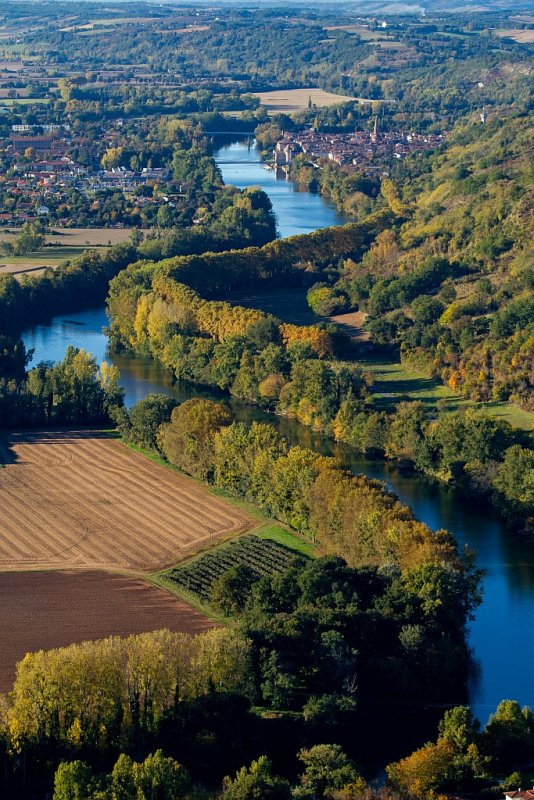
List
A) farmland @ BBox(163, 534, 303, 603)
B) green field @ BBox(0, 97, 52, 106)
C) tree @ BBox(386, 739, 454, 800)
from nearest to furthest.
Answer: tree @ BBox(386, 739, 454, 800) < farmland @ BBox(163, 534, 303, 603) < green field @ BBox(0, 97, 52, 106)

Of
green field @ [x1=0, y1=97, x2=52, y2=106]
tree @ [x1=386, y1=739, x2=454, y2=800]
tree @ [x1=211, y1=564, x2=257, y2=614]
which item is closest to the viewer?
tree @ [x1=386, y1=739, x2=454, y2=800]

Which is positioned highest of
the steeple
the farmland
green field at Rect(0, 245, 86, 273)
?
the steeple

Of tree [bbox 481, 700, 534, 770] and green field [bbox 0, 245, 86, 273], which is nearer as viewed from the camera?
tree [bbox 481, 700, 534, 770]

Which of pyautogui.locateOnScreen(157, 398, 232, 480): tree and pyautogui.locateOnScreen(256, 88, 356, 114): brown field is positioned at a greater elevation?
pyautogui.locateOnScreen(256, 88, 356, 114): brown field

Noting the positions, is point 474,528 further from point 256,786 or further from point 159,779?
point 159,779

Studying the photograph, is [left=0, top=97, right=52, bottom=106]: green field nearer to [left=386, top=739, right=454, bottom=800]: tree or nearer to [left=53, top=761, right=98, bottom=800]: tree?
[left=386, top=739, right=454, bottom=800]: tree

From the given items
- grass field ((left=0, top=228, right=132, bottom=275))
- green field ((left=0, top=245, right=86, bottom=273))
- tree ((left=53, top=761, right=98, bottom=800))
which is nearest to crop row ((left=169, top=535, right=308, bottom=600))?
tree ((left=53, top=761, right=98, bottom=800))

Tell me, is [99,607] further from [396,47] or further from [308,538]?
[396,47]
